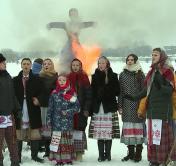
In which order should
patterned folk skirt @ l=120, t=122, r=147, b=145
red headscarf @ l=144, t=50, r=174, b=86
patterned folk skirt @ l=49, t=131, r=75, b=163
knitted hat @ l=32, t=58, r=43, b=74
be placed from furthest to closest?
knitted hat @ l=32, t=58, r=43, b=74, patterned folk skirt @ l=120, t=122, r=147, b=145, patterned folk skirt @ l=49, t=131, r=75, b=163, red headscarf @ l=144, t=50, r=174, b=86

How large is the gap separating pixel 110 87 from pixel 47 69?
1.13m

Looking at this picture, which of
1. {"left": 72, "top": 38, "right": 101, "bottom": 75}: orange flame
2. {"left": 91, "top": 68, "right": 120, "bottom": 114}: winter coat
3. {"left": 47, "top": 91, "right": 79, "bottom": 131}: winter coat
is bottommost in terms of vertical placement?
{"left": 47, "top": 91, "right": 79, "bottom": 131}: winter coat

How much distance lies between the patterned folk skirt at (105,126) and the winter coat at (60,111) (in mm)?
410

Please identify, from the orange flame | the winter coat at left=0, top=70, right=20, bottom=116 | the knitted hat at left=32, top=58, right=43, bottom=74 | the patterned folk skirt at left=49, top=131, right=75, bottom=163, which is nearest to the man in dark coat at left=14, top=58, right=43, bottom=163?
the patterned folk skirt at left=49, top=131, right=75, bottom=163

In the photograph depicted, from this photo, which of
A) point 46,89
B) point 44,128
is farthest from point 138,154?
point 46,89

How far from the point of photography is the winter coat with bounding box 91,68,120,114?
6852 millimetres

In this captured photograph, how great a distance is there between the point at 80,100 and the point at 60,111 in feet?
1.28

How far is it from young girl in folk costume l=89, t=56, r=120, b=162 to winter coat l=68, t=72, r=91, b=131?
0.13 meters

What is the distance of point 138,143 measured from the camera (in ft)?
22.4

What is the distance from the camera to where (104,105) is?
6859 mm

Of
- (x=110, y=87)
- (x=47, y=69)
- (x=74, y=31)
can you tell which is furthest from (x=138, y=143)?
(x=74, y=31)

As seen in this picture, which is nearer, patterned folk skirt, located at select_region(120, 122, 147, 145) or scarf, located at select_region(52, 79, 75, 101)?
scarf, located at select_region(52, 79, 75, 101)

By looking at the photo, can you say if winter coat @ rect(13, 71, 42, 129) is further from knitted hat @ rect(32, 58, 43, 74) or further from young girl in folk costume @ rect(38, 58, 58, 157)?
knitted hat @ rect(32, 58, 43, 74)

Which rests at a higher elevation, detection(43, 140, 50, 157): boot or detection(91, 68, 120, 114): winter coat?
detection(91, 68, 120, 114): winter coat
